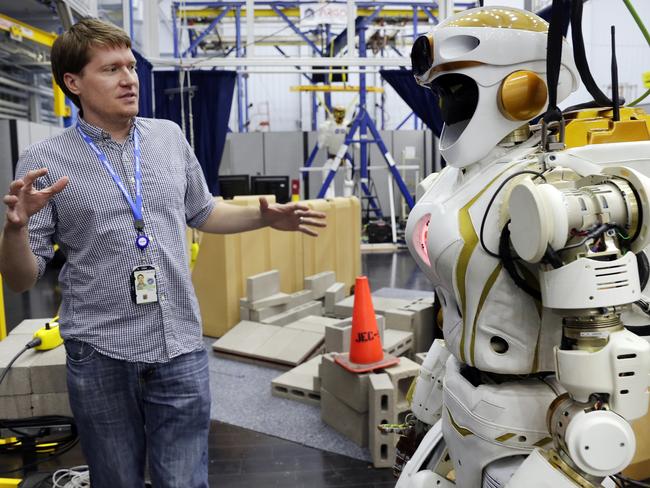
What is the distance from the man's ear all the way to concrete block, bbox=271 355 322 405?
245 cm

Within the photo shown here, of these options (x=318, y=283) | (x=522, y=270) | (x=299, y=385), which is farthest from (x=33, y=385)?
(x=318, y=283)

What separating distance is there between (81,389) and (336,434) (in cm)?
200

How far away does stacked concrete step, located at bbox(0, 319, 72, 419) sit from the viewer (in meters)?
3.03

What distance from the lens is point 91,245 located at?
4.94 ft

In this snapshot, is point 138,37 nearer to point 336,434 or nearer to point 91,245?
point 336,434

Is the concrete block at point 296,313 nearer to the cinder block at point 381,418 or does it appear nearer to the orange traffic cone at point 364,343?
the orange traffic cone at point 364,343

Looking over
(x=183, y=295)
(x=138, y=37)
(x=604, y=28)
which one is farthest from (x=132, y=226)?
(x=138, y=37)

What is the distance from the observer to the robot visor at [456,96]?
4.74 feet

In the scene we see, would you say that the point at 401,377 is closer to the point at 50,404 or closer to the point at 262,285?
the point at 50,404

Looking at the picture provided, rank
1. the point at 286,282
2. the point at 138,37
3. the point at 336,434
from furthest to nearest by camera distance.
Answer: the point at 138,37 → the point at 286,282 → the point at 336,434

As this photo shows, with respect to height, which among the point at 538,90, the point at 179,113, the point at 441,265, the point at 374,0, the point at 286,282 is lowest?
the point at 286,282

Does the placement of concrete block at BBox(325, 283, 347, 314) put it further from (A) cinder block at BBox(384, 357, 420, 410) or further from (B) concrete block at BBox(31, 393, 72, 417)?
(B) concrete block at BBox(31, 393, 72, 417)

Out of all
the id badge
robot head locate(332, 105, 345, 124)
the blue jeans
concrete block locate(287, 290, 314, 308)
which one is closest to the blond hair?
the id badge

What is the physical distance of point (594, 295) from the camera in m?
1.11
